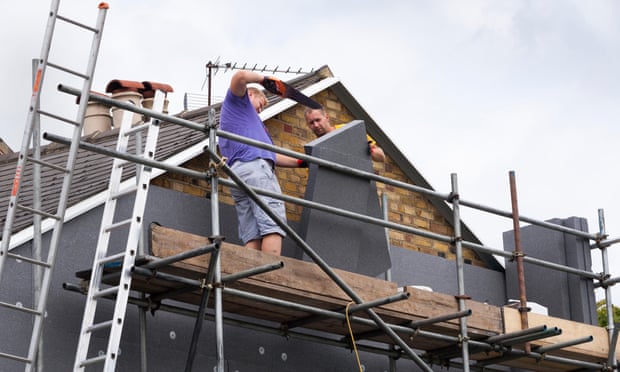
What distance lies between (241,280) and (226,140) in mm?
1390

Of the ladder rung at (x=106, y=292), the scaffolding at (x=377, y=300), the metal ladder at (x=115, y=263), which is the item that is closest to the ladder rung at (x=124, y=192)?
the metal ladder at (x=115, y=263)

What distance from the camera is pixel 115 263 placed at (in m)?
7.97

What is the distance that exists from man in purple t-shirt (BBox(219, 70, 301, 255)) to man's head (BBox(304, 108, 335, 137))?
96cm

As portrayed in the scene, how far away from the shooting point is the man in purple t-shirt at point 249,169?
Result: 28.6 feet

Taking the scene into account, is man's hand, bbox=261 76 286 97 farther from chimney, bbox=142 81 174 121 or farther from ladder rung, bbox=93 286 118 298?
chimney, bbox=142 81 174 121

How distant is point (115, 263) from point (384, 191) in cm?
388

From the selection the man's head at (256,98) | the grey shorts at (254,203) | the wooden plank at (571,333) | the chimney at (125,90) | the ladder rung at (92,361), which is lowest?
the ladder rung at (92,361)

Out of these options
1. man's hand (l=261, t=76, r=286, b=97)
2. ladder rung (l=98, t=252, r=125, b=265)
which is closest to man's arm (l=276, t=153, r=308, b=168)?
man's hand (l=261, t=76, r=286, b=97)

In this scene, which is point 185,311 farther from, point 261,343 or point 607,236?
point 607,236

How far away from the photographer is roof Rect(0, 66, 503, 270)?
29.2 feet

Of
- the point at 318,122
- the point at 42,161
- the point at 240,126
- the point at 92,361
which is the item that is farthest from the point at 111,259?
the point at 318,122

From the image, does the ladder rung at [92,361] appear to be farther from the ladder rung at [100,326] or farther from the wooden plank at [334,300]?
the wooden plank at [334,300]

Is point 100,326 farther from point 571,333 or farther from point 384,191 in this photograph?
point 571,333

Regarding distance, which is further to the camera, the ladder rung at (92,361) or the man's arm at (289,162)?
the man's arm at (289,162)
